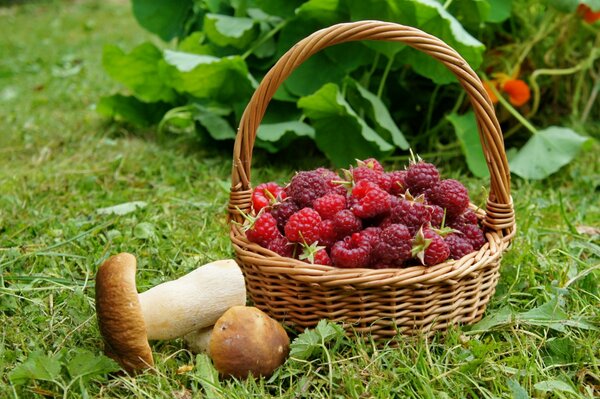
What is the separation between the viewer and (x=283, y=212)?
1467 millimetres

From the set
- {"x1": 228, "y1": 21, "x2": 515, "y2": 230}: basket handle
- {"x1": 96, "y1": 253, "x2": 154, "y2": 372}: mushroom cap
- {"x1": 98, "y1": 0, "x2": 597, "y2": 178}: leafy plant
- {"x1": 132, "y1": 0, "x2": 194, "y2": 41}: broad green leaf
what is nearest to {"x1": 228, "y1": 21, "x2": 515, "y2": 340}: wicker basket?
{"x1": 228, "y1": 21, "x2": 515, "y2": 230}: basket handle

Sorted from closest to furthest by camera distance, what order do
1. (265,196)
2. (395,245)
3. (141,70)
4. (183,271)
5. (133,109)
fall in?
(395,245) < (265,196) < (183,271) < (141,70) < (133,109)

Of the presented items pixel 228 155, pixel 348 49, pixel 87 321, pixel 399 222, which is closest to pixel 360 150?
pixel 348 49

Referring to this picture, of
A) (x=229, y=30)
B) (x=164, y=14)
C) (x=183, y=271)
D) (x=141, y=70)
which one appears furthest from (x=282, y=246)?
(x=164, y=14)

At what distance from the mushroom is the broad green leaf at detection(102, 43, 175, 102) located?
164 centimetres

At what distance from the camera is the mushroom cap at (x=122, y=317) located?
123 centimetres

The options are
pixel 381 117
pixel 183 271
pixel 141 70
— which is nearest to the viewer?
pixel 183 271

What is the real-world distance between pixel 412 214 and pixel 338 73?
1237 millimetres

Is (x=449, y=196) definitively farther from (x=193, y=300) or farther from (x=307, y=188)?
(x=193, y=300)

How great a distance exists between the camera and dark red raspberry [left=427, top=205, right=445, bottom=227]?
55.3 inches

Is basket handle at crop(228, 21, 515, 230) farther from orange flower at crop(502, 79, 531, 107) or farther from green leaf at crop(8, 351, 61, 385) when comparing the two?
orange flower at crop(502, 79, 531, 107)

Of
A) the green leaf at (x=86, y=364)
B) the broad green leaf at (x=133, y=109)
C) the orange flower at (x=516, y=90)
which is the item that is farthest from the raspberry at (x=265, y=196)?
the broad green leaf at (x=133, y=109)

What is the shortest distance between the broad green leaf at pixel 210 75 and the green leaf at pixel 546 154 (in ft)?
3.33

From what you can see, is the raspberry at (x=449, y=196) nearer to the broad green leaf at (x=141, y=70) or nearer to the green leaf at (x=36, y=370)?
the green leaf at (x=36, y=370)
